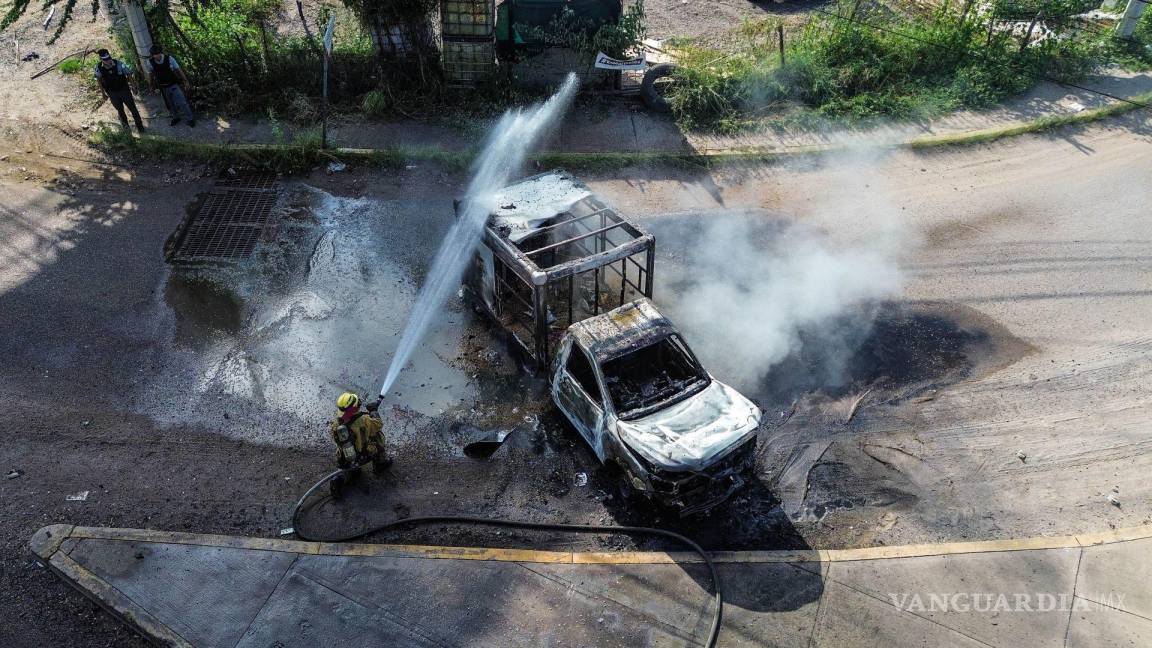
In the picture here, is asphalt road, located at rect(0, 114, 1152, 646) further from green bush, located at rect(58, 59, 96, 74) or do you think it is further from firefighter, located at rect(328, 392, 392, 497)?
green bush, located at rect(58, 59, 96, 74)

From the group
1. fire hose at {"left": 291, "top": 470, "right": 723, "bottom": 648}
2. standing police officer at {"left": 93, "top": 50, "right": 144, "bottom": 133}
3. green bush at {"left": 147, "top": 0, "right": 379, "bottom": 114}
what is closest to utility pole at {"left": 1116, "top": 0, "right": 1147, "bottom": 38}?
green bush at {"left": 147, "top": 0, "right": 379, "bottom": 114}

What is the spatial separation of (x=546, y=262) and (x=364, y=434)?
3.58m

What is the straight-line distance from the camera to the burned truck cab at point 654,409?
7535 mm

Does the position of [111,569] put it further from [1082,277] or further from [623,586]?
[1082,277]

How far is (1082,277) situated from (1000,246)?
3.87 ft

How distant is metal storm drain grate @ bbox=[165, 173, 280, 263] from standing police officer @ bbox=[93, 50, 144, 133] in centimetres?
251

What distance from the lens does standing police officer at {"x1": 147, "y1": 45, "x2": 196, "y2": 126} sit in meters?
13.8

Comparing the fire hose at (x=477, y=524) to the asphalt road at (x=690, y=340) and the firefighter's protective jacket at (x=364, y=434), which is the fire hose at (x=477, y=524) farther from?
the firefighter's protective jacket at (x=364, y=434)

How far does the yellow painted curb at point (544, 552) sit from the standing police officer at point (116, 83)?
29.5 ft

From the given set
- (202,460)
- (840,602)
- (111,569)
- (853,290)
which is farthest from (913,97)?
(111,569)

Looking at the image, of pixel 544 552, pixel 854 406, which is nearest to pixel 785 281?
pixel 854 406

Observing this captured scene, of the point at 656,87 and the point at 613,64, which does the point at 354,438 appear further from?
the point at 656,87

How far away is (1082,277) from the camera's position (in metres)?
11.2

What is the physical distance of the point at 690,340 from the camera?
10102 millimetres
